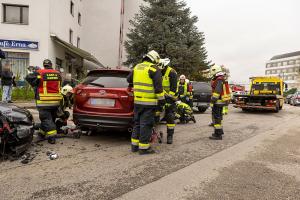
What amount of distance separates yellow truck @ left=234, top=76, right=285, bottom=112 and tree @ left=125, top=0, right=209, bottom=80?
8.25m

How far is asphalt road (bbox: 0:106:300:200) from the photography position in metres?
3.48

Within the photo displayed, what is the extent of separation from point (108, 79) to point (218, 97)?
2738 millimetres

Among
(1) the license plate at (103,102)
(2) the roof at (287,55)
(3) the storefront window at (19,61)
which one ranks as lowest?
(1) the license plate at (103,102)

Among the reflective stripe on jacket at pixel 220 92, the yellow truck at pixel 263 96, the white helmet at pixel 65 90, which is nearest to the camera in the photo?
the white helmet at pixel 65 90

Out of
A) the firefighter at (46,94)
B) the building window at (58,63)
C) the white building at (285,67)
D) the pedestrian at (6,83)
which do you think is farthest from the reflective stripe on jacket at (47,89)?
the white building at (285,67)

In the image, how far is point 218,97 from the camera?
6.90 meters

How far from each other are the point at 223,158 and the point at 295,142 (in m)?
2.93

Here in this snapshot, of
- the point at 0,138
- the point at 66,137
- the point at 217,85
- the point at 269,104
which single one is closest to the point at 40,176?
the point at 0,138

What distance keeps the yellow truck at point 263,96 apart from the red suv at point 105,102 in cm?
978

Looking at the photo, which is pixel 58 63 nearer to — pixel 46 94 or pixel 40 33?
pixel 40 33

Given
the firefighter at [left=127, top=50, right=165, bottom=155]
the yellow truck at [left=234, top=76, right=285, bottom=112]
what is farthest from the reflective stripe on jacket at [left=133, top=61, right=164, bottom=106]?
the yellow truck at [left=234, top=76, right=285, bottom=112]

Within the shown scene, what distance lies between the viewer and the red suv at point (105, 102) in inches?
227

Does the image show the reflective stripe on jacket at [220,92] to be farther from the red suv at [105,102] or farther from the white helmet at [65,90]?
the white helmet at [65,90]

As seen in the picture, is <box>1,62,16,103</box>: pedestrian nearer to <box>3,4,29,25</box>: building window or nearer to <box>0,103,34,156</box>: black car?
<box>0,103,34,156</box>: black car
